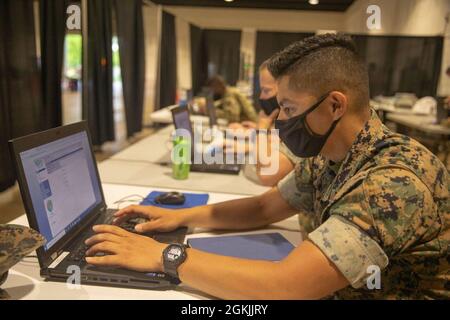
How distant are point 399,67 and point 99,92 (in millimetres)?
5480

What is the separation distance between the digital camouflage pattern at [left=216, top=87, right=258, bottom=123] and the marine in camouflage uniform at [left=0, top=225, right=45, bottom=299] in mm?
3244

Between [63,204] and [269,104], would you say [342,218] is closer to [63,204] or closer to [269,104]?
[63,204]

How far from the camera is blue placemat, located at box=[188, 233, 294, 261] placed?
3.74ft

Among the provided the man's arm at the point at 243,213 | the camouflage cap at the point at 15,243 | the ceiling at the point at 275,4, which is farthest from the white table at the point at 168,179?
the ceiling at the point at 275,4

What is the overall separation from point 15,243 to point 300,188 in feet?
2.92

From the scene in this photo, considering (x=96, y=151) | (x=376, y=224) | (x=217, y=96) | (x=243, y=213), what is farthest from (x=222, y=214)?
(x=96, y=151)

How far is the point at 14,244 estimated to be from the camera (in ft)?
2.75

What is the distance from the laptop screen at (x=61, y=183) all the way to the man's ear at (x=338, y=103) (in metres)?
0.75

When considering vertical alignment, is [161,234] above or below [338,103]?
below

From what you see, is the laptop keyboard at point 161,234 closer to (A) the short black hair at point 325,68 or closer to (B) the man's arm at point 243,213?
(B) the man's arm at point 243,213

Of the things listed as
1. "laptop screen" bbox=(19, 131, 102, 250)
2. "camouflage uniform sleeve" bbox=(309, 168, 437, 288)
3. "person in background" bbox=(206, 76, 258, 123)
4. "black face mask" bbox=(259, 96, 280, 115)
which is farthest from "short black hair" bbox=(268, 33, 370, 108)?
"person in background" bbox=(206, 76, 258, 123)

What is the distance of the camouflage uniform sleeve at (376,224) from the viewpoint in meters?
0.79

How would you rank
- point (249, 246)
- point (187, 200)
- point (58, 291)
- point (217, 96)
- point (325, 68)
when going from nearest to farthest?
1. point (58, 291)
2. point (325, 68)
3. point (249, 246)
4. point (187, 200)
5. point (217, 96)

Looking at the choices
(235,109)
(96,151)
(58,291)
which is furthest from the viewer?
(96,151)
